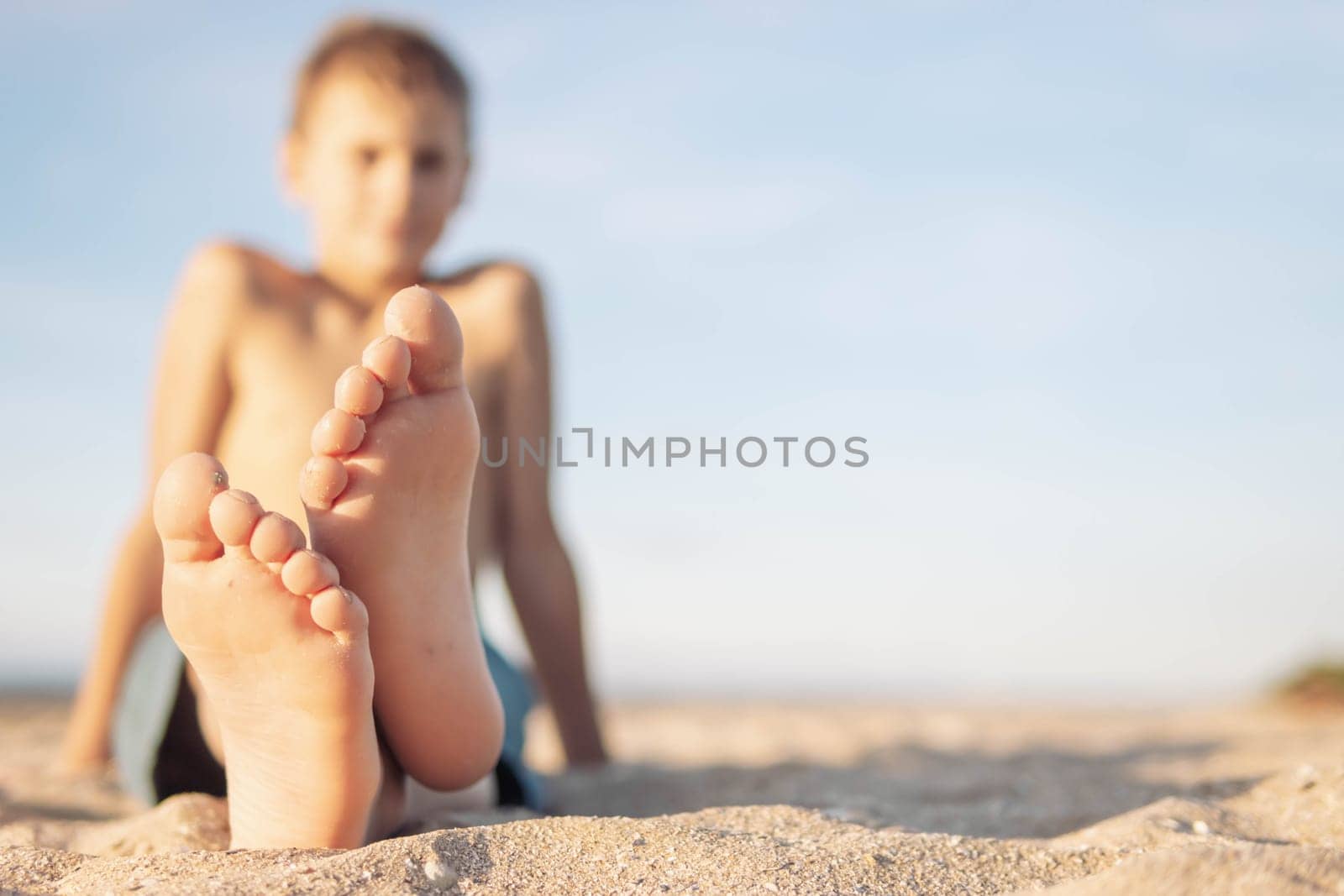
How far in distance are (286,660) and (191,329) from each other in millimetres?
795

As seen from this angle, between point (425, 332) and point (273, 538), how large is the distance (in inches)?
8.6

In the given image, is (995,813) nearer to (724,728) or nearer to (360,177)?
(360,177)

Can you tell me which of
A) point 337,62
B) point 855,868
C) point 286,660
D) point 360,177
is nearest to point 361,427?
point 286,660

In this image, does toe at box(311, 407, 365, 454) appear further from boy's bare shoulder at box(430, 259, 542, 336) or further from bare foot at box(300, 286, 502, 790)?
boy's bare shoulder at box(430, 259, 542, 336)

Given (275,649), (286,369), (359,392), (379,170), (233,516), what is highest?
(379,170)

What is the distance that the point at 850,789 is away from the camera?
1529 millimetres

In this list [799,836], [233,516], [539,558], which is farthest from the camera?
[539,558]

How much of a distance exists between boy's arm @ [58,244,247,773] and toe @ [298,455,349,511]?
0.63m

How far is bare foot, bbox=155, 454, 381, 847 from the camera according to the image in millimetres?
891

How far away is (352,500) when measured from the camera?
966 millimetres

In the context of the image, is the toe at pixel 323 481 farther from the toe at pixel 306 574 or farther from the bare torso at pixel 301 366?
the bare torso at pixel 301 366

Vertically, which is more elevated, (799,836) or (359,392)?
(359,392)

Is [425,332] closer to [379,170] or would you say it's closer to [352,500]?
[352,500]

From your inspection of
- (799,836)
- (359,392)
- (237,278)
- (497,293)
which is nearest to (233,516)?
(359,392)
